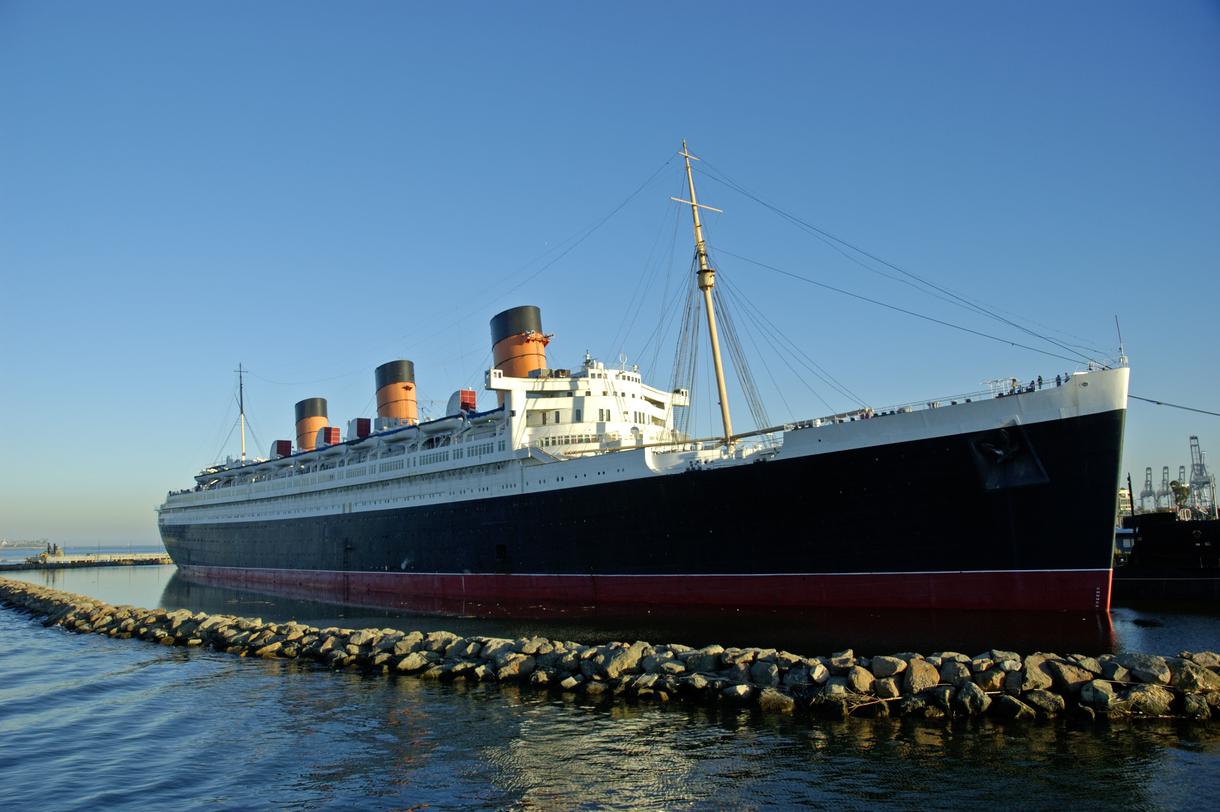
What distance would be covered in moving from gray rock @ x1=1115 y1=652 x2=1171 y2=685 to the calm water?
102cm

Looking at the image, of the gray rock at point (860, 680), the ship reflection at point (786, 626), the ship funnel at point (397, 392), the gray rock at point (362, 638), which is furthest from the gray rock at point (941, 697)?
the ship funnel at point (397, 392)

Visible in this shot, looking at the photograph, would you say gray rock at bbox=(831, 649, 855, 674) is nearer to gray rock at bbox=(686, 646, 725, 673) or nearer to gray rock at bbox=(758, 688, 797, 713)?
gray rock at bbox=(758, 688, 797, 713)

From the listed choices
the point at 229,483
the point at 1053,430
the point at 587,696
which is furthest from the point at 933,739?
the point at 229,483

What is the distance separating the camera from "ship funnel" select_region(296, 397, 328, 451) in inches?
2480

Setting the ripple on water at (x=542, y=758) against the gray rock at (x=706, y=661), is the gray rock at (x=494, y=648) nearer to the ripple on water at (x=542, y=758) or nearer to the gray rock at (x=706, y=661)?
the ripple on water at (x=542, y=758)

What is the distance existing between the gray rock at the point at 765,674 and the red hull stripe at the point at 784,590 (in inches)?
385

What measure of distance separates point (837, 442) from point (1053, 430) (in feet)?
19.6

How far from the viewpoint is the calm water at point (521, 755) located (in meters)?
10.3

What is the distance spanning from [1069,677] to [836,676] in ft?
12.6

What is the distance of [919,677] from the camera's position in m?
13.8

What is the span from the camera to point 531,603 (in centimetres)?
3247

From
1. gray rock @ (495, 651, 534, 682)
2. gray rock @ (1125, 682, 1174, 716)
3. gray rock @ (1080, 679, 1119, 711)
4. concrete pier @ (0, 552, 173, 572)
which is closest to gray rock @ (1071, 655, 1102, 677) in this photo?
gray rock @ (1080, 679, 1119, 711)

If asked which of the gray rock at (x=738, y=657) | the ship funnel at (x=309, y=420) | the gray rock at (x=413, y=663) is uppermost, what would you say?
the ship funnel at (x=309, y=420)

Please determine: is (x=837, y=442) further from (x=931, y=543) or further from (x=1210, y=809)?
(x=1210, y=809)
